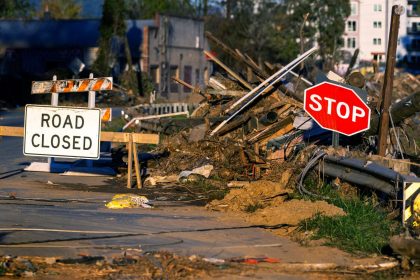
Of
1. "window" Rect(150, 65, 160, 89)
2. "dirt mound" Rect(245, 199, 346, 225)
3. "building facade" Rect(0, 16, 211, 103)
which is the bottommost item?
"dirt mound" Rect(245, 199, 346, 225)

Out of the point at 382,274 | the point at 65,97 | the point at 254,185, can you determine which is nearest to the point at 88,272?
the point at 382,274

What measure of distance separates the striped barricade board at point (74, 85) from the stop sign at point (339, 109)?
448 centimetres

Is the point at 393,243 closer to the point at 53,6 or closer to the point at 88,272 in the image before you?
the point at 88,272

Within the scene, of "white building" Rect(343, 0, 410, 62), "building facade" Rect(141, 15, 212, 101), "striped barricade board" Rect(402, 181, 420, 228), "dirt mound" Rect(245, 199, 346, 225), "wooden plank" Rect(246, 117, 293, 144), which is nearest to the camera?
"striped barricade board" Rect(402, 181, 420, 228)

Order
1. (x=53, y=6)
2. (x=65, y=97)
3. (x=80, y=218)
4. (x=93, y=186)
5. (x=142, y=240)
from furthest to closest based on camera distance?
(x=53, y=6), (x=65, y=97), (x=93, y=186), (x=80, y=218), (x=142, y=240)

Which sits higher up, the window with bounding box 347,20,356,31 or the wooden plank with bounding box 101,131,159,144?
the window with bounding box 347,20,356,31

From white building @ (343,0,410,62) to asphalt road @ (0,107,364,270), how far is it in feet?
32.1

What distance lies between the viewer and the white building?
27306mm

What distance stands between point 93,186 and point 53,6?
88580mm

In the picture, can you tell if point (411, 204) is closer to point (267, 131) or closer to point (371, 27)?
point (267, 131)

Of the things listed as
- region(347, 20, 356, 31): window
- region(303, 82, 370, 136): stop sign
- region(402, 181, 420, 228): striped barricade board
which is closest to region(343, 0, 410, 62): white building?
region(347, 20, 356, 31): window

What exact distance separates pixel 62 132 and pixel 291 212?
15.6ft

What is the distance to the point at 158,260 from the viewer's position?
30.3 feet

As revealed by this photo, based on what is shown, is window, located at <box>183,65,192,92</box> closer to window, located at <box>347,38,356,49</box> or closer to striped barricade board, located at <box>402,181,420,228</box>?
window, located at <box>347,38,356,49</box>
